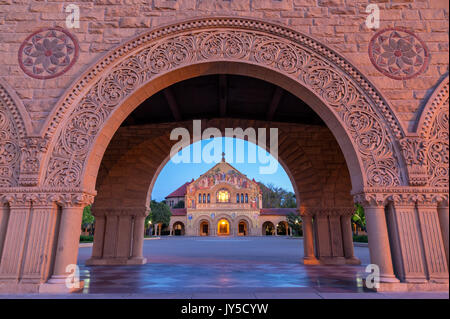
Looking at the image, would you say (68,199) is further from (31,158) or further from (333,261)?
(333,261)

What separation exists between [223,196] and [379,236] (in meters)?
40.8

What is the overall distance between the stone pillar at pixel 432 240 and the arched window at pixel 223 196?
1598 inches

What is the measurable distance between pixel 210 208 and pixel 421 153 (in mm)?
40656

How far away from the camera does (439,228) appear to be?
4102 mm

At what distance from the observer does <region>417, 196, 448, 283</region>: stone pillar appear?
392 centimetres

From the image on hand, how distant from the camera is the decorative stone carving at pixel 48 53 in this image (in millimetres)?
4789

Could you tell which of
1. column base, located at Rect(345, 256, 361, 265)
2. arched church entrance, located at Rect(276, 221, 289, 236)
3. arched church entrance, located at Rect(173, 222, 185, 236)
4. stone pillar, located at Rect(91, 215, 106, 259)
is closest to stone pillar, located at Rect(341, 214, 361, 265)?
column base, located at Rect(345, 256, 361, 265)

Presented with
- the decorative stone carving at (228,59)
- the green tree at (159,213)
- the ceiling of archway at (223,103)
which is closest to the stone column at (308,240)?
the ceiling of archway at (223,103)

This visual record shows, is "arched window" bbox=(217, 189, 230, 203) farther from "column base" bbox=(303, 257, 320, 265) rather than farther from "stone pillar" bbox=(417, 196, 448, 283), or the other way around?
"stone pillar" bbox=(417, 196, 448, 283)

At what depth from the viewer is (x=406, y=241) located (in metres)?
4.09
